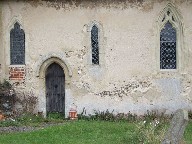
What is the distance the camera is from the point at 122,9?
55.4 feet

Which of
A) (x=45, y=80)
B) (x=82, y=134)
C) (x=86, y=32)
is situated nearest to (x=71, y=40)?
(x=86, y=32)

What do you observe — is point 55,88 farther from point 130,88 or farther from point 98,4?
point 98,4

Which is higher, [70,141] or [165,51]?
[165,51]

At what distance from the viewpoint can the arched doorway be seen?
688 inches

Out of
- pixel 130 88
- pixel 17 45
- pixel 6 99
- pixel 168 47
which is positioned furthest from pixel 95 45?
pixel 6 99

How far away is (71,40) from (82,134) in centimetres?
495

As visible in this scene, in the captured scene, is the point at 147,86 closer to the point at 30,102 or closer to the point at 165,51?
the point at 165,51

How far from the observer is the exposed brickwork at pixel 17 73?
56.8ft

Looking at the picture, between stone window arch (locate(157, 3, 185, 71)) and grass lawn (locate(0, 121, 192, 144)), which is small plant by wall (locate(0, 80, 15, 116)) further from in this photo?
stone window arch (locate(157, 3, 185, 71))

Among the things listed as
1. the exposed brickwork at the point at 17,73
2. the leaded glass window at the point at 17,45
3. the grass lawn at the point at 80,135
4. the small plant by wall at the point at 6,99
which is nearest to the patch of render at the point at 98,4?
the leaded glass window at the point at 17,45

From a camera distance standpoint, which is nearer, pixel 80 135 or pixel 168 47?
pixel 80 135

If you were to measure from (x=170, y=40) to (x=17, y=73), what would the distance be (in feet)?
19.0

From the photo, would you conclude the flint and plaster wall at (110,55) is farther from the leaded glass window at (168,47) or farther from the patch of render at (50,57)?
the leaded glass window at (168,47)

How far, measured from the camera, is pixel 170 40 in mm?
17078
